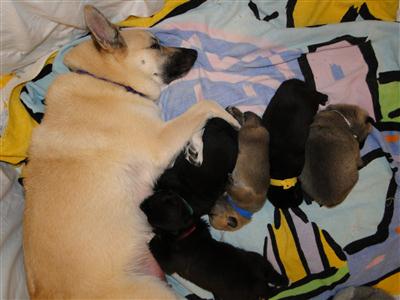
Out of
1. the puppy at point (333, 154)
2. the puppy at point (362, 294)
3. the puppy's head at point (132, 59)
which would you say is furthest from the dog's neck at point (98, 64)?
the puppy at point (362, 294)

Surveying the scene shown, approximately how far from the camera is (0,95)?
2.76 m

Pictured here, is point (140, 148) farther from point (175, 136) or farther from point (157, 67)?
point (157, 67)

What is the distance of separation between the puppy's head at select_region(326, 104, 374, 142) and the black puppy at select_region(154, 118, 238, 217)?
0.66 meters

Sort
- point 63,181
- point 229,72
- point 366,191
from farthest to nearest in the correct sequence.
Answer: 1. point 229,72
2. point 366,191
3. point 63,181

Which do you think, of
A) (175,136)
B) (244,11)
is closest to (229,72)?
(244,11)

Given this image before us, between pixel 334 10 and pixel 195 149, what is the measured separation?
4.62 feet

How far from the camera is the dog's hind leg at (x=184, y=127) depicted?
241cm

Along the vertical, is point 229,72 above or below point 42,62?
below

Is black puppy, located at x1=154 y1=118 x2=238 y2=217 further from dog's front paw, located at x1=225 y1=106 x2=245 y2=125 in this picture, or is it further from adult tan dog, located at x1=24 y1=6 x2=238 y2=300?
dog's front paw, located at x1=225 y1=106 x2=245 y2=125

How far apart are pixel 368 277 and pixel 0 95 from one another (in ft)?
8.17

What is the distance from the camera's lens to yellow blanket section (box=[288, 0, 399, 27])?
9.65ft

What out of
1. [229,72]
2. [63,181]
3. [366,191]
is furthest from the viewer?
[229,72]

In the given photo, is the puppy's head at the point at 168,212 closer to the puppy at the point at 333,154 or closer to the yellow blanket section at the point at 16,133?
the puppy at the point at 333,154

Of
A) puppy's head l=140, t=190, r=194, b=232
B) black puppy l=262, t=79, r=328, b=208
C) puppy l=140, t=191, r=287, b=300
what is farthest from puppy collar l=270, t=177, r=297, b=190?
puppy's head l=140, t=190, r=194, b=232
